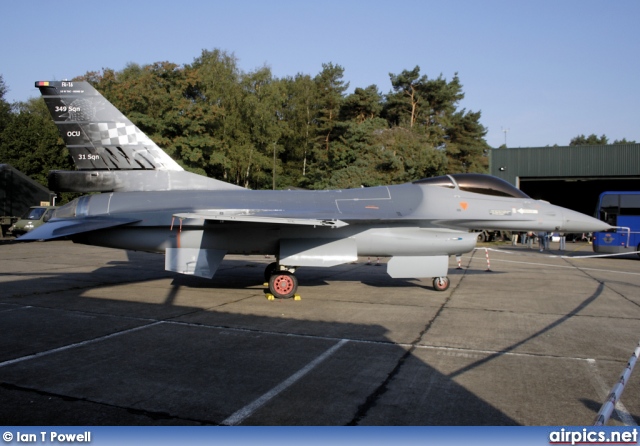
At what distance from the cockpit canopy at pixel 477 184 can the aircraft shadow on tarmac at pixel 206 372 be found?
3.45 m

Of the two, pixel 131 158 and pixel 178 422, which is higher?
pixel 131 158

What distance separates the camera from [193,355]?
6387 mm

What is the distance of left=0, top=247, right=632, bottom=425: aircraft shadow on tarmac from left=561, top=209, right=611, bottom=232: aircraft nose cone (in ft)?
10.4

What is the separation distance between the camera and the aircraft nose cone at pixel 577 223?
38.1 ft

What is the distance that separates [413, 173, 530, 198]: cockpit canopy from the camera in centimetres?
1159

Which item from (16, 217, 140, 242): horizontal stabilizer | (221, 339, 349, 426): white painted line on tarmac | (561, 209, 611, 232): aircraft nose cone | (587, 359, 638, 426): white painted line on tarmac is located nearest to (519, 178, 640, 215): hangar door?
(561, 209, 611, 232): aircraft nose cone

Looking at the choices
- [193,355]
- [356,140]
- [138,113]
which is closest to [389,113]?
[356,140]

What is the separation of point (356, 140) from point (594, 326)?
32199mm

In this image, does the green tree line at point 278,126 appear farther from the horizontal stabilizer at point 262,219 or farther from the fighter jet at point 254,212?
the horizontal stabilizer at point 262,219

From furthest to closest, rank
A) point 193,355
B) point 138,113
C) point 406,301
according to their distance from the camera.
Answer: point 138,113, point 406,301, point 193,355

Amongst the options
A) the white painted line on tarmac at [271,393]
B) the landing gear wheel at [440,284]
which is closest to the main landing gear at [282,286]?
the landing gear wheel at [440,284]

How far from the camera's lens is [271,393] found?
5.02m

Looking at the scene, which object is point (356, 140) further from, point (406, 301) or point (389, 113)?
point (406, 301)

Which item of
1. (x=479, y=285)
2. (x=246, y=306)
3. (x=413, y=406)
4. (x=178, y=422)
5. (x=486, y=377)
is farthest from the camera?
(x=479, y=285)
